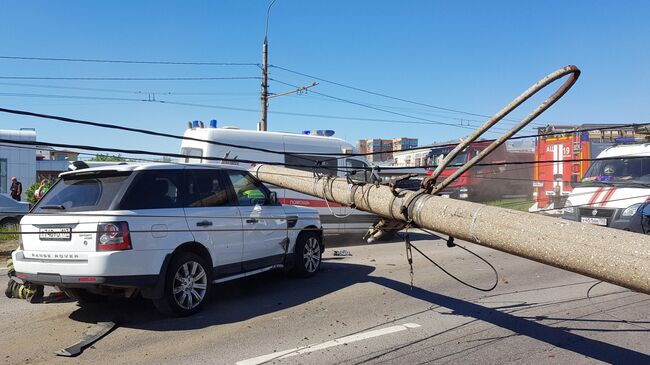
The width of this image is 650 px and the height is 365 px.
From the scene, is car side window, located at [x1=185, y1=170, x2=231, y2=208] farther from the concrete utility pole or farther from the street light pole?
the street light pole

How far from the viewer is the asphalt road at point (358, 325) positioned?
Answer: 4.85 meters

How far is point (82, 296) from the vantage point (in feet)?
20.6

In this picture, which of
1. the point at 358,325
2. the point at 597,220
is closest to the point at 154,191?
the point at 358,325

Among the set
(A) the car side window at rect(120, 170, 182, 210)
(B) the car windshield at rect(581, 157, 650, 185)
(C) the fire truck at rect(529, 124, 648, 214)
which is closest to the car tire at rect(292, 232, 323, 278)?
(A) the car side window at rect(120, 170, 182, 210)

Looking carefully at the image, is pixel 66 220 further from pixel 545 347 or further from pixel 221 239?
pixel 545 347

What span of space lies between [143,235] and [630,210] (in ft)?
27.3

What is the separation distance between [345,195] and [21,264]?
3.76 metres

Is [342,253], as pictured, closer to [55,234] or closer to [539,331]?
[539,331]

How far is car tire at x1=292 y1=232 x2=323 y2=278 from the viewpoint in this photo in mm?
A: 8148

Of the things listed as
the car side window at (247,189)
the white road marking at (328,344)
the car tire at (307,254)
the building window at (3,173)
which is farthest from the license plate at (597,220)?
the building window at (3,173)

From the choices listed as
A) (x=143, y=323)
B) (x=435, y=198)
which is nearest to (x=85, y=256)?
(x=143, y=323)

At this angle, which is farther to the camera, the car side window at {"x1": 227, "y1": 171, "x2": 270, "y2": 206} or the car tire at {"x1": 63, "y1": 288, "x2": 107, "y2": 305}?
the car side window at {"x1": 227, "y1": 171, "x2": 270, "y2": 206}

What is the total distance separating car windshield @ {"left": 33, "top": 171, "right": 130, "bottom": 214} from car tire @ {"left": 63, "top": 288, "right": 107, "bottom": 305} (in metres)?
1.01

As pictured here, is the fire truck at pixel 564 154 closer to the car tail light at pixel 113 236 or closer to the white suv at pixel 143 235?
the white suv at pixel 143 235
